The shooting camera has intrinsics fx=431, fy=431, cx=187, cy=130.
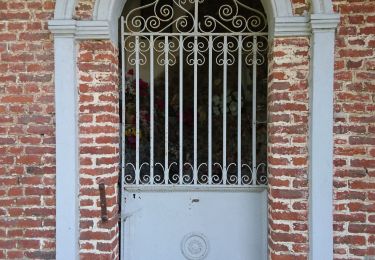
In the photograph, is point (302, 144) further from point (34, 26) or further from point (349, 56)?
point (34, 26)

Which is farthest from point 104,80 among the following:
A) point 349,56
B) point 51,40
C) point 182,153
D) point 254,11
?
point 349,56

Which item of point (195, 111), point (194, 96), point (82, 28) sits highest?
point (82, 28)

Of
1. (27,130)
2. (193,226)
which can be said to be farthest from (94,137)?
(193,226)

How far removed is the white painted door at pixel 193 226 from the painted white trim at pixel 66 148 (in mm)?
579

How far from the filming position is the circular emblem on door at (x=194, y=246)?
383 centimetres

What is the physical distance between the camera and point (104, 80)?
345 centimetres

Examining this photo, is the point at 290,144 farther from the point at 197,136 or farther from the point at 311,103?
the point at 197,136

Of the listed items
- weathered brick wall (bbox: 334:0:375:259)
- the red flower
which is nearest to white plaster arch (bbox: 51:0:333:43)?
weathered brick wall (bbox: 334:0:375:259)

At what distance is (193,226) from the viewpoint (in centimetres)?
383

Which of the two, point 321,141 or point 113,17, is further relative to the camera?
point 113,17

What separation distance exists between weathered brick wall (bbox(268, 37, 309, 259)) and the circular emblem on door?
0.70 metres

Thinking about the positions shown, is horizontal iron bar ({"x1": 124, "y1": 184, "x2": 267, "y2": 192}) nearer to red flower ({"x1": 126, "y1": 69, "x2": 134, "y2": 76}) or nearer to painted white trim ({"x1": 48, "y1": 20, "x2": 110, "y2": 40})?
red flower ({"x1": 126, "y1": 69, "x2": 134, "y2": 76})

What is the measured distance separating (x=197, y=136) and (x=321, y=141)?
1.14 meters

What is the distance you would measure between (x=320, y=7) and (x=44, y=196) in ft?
8.57
